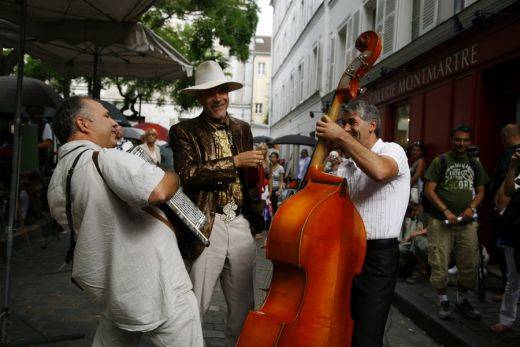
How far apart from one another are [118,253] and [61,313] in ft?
10.2

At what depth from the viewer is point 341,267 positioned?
2.58 metres

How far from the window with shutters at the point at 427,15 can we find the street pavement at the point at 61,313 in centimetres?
615

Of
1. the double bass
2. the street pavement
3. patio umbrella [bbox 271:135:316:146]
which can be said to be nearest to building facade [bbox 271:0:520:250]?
patio umbrella [bbox 271:135:316:146]

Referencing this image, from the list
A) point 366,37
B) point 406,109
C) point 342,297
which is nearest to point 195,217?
point 342,297

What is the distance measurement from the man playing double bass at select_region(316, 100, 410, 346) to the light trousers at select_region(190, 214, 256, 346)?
662 millimetres

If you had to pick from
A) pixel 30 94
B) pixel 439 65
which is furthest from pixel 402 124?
pixel 30 94

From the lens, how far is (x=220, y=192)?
3.10 metres

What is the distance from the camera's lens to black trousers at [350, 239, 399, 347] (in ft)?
9.20

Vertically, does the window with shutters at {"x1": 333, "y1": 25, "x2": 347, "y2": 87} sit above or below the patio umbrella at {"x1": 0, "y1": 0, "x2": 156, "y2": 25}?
above

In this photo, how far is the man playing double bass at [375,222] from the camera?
2814mm

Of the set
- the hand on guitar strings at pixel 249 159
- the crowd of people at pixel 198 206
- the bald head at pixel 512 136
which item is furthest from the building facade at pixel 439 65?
the hand on guitar strings at pixel 249 159

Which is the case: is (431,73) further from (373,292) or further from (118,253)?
(118,253)

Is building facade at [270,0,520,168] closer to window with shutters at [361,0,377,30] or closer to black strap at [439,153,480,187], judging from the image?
window with shutters at [361,0,377,30]

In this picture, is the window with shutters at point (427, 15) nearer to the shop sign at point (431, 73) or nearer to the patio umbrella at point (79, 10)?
the shop sign at point (431, 73)
